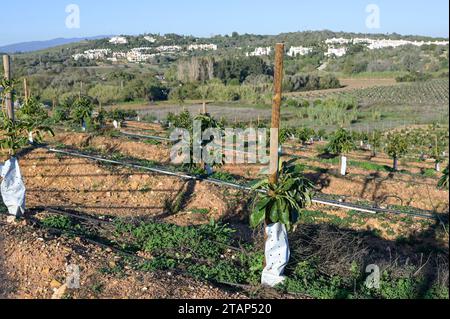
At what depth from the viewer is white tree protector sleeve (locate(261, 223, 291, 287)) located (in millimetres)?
5652

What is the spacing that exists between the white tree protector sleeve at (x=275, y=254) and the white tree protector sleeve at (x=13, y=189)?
410cm

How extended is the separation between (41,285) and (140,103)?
43.2 m

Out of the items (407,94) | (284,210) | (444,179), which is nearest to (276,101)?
(284,210)

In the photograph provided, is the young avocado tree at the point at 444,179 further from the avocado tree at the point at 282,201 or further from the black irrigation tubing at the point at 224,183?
the avocado tree at the point at 282,201

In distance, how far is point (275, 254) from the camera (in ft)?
18.9

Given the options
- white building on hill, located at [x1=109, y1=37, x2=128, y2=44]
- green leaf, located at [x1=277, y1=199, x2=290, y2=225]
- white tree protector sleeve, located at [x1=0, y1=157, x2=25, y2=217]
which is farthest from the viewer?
white building on hill, located at [x1=109, y1=37, x2=128, y2=44]

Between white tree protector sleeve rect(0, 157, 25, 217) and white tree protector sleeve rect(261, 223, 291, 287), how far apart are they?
13.5 ft

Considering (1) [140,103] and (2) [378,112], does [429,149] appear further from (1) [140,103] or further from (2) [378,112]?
(1) [140,103]

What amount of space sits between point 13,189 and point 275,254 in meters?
4.33

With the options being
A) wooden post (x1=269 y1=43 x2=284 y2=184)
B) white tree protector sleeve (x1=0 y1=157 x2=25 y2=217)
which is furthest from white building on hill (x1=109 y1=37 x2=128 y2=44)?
wooden post (x1=269 y1=43 x2=284 y2=184)

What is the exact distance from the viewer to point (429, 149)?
84.2ft

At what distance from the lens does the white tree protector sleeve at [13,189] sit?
7.56 meters

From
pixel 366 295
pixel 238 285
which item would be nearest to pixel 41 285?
pixel 238 285

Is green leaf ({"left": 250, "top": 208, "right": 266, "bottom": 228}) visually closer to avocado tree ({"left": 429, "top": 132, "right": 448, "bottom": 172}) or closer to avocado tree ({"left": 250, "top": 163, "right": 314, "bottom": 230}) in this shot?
avocado tree ({"left": 250, "top": 163, "right": 314, "bottom": 230})
